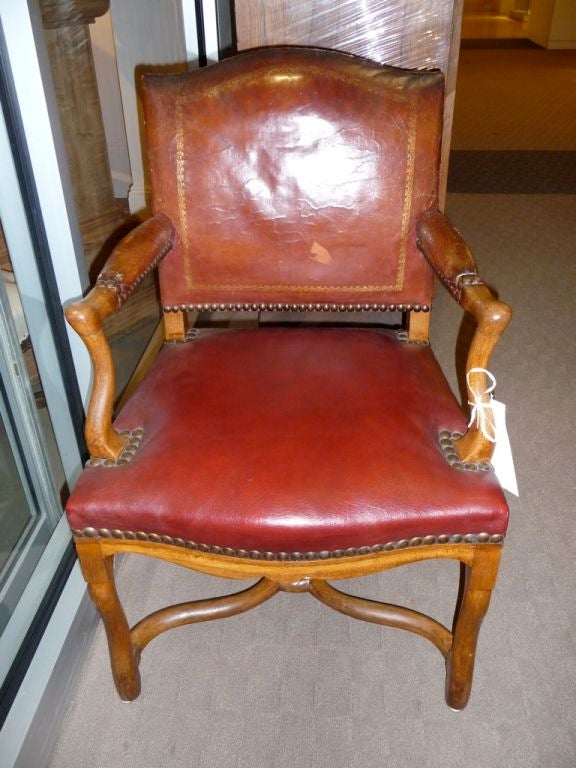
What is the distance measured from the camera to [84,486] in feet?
3.27

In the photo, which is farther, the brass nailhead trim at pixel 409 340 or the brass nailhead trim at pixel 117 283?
the brass nailhead trim at pixel 409 340

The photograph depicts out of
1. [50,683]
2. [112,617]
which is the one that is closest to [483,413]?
[112,617]

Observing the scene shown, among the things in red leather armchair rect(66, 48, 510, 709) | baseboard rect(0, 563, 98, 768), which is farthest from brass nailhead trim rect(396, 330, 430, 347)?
baseboard rect(0, 563, 98, 768)

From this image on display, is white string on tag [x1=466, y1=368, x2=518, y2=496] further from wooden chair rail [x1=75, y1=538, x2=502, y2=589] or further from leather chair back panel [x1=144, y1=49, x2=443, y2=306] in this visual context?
leather chair back panel [x1=144, y1=49, x2=443, y2=306]

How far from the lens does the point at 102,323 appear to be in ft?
3.17

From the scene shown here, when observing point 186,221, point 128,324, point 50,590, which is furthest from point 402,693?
point 128,324

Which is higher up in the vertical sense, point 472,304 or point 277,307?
point 472,304

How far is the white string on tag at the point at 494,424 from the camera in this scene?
0.99m

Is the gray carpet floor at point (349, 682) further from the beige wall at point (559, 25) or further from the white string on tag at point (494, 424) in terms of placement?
the beige wall at point (559, 25)

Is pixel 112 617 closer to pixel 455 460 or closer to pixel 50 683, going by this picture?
pixel 50 683

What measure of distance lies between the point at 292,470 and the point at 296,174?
558 mm

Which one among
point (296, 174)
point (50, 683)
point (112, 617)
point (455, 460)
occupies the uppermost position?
point (296, 174)

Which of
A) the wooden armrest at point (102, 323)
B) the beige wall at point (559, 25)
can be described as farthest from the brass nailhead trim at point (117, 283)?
A: the beige wall at point (559, 25)

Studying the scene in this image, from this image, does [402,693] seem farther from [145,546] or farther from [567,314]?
[567,314]
